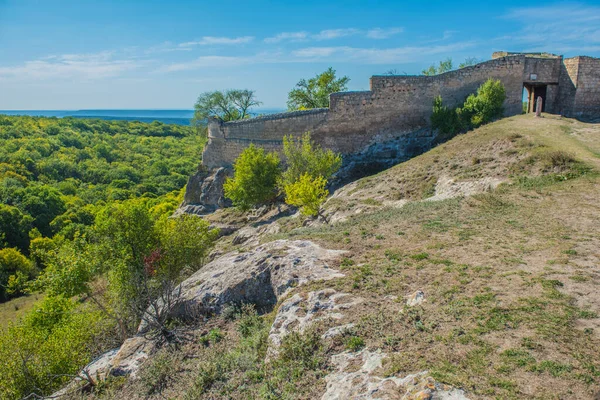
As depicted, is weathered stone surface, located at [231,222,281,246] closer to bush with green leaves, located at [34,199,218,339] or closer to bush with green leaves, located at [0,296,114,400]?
bush with green leaves, located at [34,199,218,339]

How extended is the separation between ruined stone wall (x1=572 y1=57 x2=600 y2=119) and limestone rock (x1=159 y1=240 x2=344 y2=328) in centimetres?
2014

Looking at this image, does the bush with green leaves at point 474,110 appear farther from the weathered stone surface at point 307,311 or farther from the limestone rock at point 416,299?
the weathered stone surface at point 307,311

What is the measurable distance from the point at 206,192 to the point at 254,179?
715 cm

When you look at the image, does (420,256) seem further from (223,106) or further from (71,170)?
(71,170)

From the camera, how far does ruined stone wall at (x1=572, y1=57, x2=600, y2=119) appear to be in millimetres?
22031

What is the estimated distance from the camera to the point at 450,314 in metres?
6.84

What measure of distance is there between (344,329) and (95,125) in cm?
11033

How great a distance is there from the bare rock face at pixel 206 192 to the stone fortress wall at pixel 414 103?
5413mm

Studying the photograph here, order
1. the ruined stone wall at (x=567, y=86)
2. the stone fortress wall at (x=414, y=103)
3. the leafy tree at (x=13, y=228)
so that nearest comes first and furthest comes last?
the ruined stone wall at (x=567, y=86), the stone fortress wall at (x=414, y=103), the leafy tree at (x=13, y=228)

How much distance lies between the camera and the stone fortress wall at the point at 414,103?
889 inches

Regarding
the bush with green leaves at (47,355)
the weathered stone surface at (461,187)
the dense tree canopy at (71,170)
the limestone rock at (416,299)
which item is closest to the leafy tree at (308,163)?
the weathered stone surface at (461,187)

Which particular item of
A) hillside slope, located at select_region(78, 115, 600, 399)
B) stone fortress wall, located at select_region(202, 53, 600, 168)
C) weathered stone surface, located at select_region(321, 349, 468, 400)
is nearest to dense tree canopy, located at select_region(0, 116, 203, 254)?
stone fortress wall, located at select_region(202, 53, 600, 168)

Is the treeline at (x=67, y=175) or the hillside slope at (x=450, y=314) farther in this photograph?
the treeline at (x=67, y=175)

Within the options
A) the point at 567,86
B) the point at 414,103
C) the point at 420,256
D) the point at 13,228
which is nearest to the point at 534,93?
the point at 567,86
